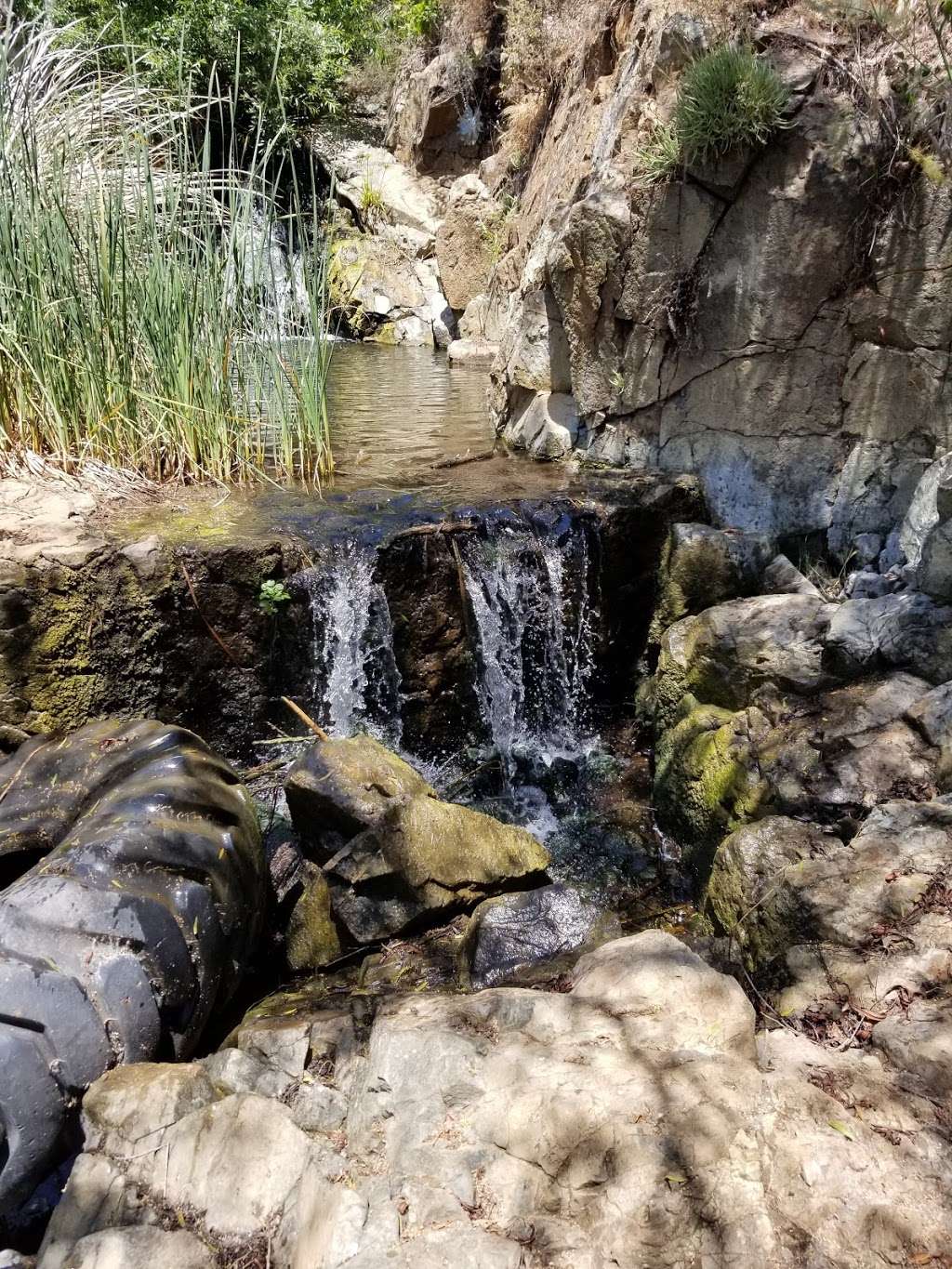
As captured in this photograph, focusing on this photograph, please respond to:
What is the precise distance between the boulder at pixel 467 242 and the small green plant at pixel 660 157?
8.08 metres

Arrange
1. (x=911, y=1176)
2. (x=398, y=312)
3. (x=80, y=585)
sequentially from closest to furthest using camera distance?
(x=911, y=1176), (x=80, y=585), (x=398, y=312)

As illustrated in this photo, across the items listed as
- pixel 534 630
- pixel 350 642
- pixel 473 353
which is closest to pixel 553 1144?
pixel 350 642

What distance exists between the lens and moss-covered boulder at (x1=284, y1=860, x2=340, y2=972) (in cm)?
270

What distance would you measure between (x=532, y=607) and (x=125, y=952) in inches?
93.8

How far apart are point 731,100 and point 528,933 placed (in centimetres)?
351

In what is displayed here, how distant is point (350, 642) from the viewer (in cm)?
376

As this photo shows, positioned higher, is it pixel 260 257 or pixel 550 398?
pixel 260 257

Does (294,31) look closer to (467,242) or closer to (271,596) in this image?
(467,242)

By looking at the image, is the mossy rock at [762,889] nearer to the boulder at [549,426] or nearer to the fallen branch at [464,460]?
the boulder at [549,426]

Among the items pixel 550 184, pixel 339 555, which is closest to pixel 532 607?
pixel 339 555

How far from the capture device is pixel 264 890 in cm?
261

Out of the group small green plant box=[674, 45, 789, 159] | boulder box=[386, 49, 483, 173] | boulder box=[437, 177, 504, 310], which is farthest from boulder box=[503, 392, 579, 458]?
boulder box=[386, 49, 483, 173]

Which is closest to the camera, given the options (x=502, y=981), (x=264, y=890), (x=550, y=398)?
(x=502, y=981)

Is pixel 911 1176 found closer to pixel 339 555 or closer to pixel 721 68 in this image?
pixel 339 555
